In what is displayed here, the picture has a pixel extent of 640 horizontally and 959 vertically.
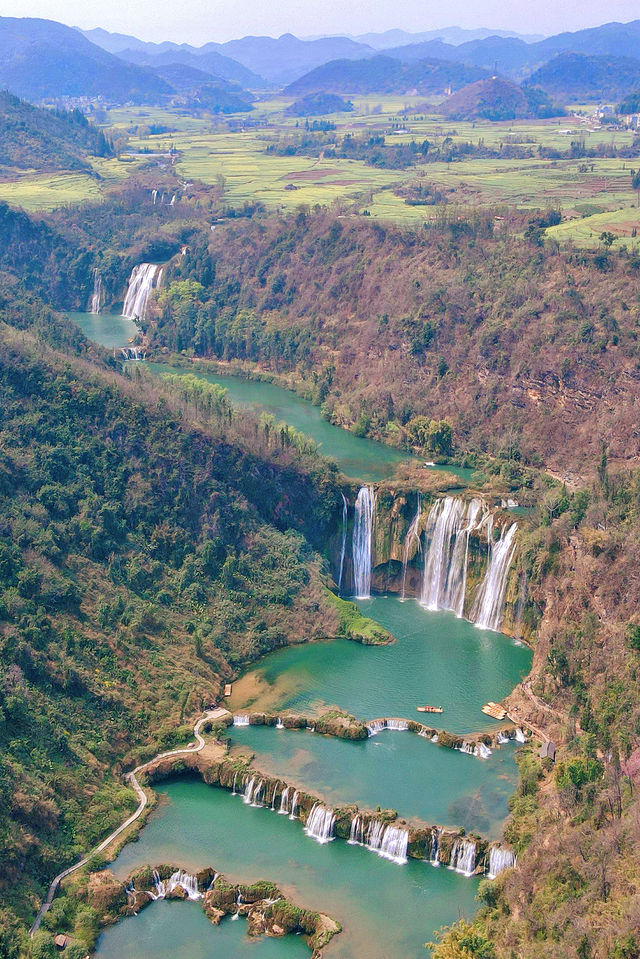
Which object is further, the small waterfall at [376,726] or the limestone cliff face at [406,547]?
the limestone cliff face at [406,547]

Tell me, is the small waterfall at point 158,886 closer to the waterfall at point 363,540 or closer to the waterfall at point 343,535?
the waterfall at point 363,540

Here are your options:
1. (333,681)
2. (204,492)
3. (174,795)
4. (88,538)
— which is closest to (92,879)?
(174,795)

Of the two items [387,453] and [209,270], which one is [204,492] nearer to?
[387,453]

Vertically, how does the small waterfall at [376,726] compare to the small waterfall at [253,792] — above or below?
above

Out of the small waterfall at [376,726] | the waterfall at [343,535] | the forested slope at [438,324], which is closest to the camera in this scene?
the small waterfall at [376,726]

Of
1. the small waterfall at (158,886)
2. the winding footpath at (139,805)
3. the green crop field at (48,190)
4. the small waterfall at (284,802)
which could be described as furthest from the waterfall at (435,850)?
the green crop field at (48,190)

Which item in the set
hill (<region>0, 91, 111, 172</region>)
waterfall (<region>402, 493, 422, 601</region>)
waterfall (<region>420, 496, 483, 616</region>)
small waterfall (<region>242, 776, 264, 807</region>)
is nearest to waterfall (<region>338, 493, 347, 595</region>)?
waterfall (<region>402, 493, 422, 601</region>)
